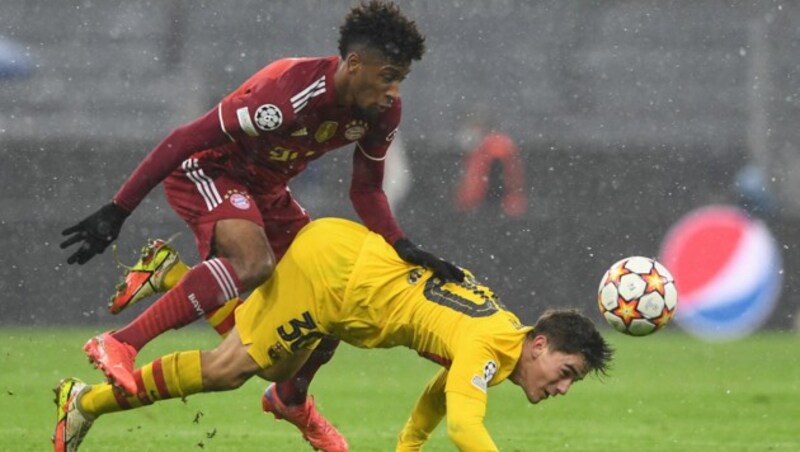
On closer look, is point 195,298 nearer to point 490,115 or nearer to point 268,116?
point 268,116

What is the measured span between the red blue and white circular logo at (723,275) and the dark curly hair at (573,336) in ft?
27.0

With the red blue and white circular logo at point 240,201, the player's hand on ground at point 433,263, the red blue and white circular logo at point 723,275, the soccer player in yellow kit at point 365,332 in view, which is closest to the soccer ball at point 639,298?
the soccer player in yellow kit at point 365,332

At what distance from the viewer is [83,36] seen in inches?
709

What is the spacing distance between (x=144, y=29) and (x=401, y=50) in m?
12.0

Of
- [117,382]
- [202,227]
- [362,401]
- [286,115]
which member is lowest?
[362,401]

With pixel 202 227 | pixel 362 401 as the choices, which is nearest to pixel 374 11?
pixel 202 227

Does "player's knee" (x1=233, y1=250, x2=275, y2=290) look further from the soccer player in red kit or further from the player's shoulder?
the player's shoulder

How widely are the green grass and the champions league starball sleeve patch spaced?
2.10m

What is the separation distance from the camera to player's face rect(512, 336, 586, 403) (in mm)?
6051

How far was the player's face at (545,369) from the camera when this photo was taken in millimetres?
6051

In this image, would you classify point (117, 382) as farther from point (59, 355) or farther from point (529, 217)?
point (529, 217)

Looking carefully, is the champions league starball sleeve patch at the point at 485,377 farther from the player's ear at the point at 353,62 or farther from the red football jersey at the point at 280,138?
the player's ear at the point at 353,62

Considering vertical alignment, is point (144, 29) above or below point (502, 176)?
above

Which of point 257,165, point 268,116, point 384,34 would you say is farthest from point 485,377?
point 257,165
